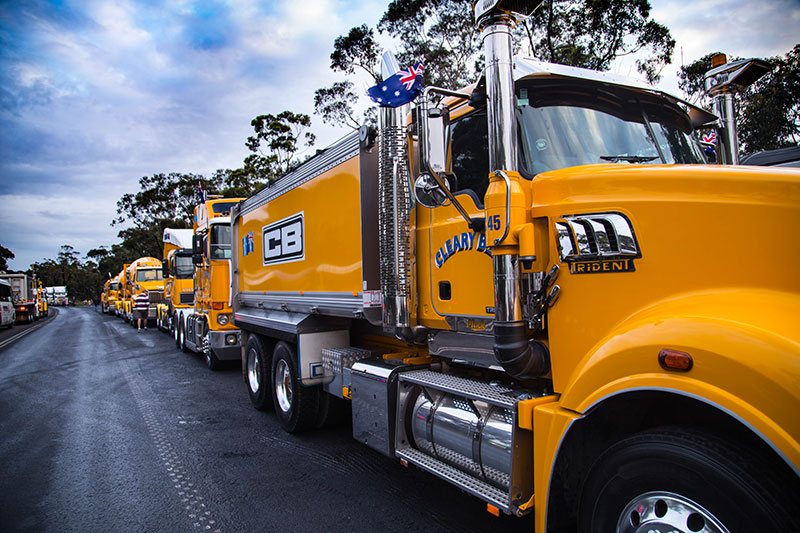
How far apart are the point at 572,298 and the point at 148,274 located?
92.2ft

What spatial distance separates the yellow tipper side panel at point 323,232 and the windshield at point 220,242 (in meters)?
4.33

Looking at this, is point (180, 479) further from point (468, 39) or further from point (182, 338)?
point (468, 39)

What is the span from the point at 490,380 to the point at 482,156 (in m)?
1.57

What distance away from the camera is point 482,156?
11.8 feet

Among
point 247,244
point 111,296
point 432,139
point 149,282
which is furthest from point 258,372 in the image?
point 111,296

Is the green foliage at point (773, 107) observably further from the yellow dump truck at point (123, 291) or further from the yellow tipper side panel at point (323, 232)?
the yellow dump truck at point (123, 291)

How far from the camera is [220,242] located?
36.9 feet

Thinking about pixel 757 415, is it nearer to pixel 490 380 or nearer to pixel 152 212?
pixel 490 380

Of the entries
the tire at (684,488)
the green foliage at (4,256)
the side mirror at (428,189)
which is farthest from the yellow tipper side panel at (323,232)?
the green foliage at (4,256)

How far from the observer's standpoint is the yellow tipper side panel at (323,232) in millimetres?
4848

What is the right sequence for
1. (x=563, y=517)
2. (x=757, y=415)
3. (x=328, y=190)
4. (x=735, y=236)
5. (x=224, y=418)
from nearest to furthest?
(x=757, y=415) → (x=735, y=236) → (x=563, y=517) → (x=328, y=190) → (x=224, y=418)

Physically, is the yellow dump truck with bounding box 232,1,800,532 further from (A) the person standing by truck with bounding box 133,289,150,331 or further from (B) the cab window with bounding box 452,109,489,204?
(A) the person standing by truck with bounding box 133,289,150,331

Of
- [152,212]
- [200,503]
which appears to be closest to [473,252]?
[200,503]

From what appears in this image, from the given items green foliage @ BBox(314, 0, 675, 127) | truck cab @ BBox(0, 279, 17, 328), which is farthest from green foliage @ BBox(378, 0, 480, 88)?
truck cab @ BBox(0, 279, 17, 328)
